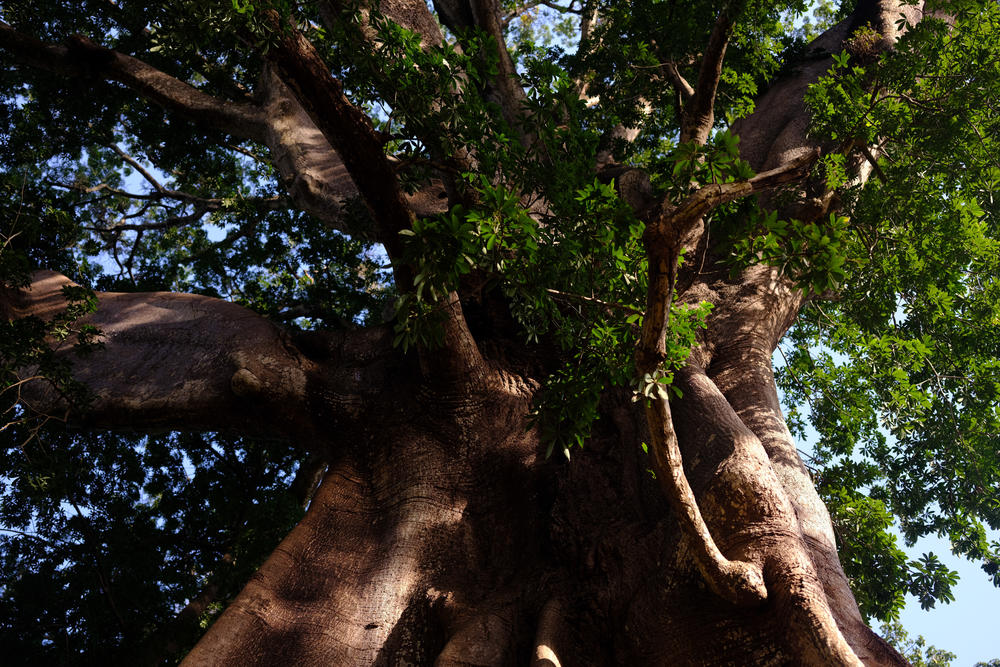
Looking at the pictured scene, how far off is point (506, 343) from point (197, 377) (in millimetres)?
1937

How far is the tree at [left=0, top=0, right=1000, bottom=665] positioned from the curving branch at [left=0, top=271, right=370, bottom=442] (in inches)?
0.9

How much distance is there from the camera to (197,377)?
4414 millimetres

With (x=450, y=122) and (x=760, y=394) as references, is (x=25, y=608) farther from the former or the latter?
(x=760, y=394)

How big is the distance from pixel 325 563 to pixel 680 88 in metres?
4.16

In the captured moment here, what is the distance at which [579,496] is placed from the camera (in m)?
3.86

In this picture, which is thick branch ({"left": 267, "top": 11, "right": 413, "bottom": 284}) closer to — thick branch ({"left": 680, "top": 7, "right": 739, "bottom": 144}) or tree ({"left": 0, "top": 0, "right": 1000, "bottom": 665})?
tree ({"left": 0, "top": 0, "right": 1000, "bottom": 665})

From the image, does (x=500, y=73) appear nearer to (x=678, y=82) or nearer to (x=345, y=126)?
(x=678, y=82)

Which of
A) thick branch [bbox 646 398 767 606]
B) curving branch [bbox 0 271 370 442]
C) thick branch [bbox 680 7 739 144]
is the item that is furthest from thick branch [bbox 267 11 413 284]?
thick branch [bbox 680 7 739 144]

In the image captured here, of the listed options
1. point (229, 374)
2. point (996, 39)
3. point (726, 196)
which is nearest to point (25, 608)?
point (229, 374)

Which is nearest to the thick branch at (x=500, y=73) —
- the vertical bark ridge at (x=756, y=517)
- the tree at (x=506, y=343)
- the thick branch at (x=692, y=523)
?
the tree at (x=506, y=343)

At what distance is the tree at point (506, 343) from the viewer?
301 centimetres

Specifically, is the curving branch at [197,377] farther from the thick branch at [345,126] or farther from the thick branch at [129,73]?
the thick branch at [129,73]

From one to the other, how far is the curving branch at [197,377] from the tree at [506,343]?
0.07 ft

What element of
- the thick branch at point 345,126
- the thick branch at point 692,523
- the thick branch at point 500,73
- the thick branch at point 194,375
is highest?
the thick branch at point 500,73
